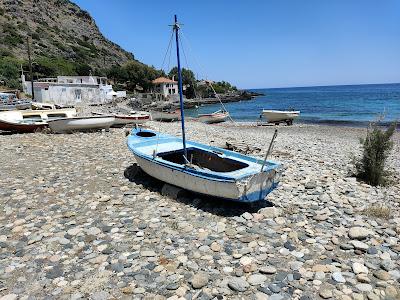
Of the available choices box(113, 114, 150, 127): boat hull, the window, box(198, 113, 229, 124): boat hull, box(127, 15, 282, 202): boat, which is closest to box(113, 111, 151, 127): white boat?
box(113, 114, 150, 127): boat hull

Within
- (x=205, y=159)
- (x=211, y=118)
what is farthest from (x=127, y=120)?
(x=211, y=118)

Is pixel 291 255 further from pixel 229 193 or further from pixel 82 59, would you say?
pixel 82 59

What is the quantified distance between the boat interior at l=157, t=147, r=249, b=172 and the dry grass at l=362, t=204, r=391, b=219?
3.61 meters

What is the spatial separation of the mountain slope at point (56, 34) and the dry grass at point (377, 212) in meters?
99.3

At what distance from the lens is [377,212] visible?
8.11m

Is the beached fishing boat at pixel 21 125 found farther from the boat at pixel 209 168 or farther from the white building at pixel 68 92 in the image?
the white building at pixel 68 92

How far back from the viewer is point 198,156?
11531mm

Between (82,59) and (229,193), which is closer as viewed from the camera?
(229,193)

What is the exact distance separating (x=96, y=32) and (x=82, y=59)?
52485 millimetres

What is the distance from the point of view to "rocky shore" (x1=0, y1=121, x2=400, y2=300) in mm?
5621

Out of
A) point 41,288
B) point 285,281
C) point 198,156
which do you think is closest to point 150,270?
point 41,288

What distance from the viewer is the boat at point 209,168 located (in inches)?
319

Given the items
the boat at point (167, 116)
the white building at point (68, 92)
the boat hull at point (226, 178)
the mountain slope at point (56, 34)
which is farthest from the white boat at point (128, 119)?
the mountain slope at point (56, 34)

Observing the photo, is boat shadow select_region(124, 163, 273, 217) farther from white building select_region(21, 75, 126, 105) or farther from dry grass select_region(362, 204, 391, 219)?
white building select_region(21, 75, 126, 105)
